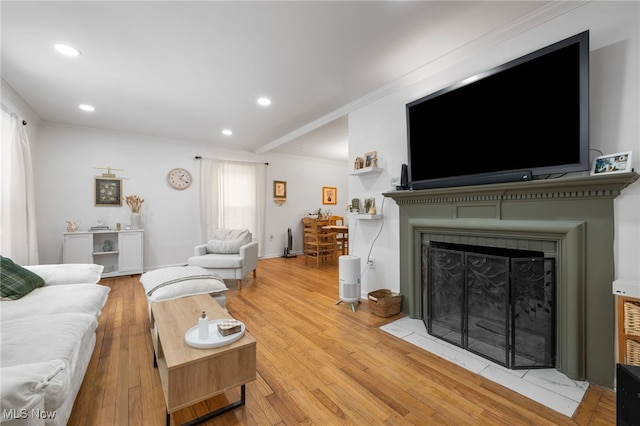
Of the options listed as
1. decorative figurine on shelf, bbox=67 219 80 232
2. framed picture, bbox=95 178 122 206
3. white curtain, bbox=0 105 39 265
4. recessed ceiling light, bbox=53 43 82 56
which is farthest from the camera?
framed picture, bbox=95 178 122 206

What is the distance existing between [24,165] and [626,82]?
6.08m

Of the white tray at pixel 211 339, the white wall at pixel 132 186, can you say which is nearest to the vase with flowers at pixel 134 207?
the white wall at pixel 132 186

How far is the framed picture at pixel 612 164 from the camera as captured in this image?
5.10ft

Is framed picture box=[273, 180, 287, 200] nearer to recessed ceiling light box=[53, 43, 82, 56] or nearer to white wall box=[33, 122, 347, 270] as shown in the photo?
white wall box=[33, 122, 347, 270]

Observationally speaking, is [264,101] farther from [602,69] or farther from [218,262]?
[602,69]

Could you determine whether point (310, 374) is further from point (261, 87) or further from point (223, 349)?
point (261, 87)

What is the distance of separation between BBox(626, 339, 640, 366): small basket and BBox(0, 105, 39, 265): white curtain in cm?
554

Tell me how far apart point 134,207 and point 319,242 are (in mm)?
3558

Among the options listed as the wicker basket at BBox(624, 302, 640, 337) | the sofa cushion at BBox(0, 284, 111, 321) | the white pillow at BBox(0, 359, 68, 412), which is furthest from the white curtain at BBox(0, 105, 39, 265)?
the wicker basket at BBox(624, 302, 640, 337)

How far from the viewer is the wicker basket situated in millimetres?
1476

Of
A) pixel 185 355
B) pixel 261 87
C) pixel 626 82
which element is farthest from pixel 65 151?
pixel 626 82

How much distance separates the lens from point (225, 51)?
2416mm

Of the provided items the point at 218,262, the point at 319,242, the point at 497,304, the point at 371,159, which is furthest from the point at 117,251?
the point at 497,304

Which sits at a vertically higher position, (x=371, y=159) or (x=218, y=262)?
(x=371, y=159)
